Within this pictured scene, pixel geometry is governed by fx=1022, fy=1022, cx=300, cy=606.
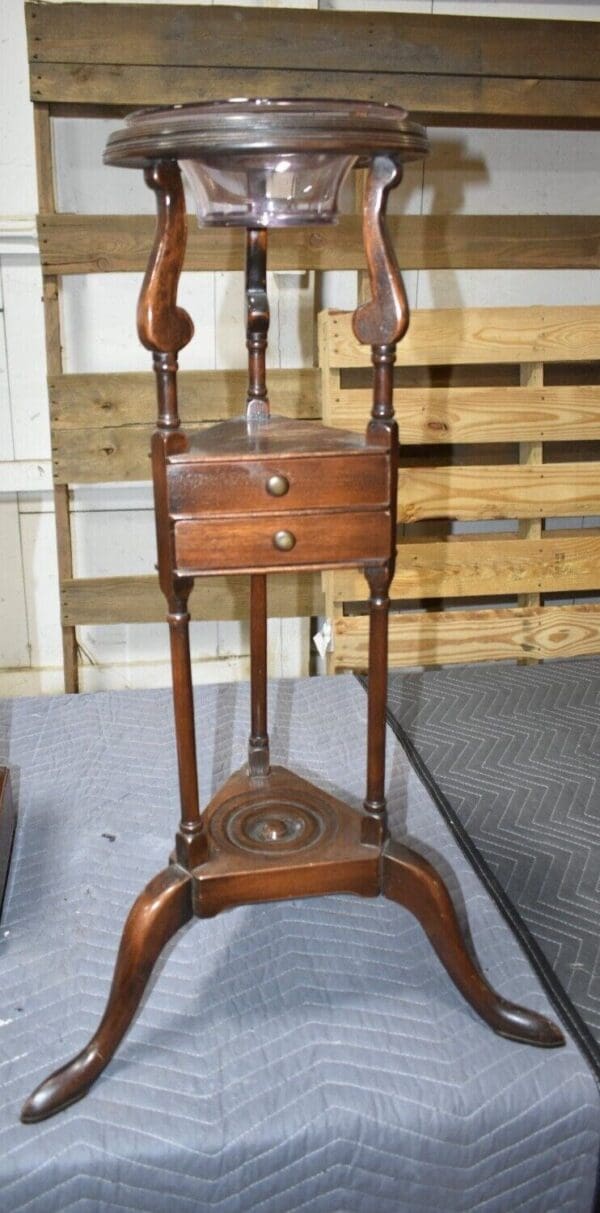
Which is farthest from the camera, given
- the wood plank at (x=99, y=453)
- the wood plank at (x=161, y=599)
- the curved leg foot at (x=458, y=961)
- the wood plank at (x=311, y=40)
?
the wood plank at (x=161, y=599)

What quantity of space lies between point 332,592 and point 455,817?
2.90 feet

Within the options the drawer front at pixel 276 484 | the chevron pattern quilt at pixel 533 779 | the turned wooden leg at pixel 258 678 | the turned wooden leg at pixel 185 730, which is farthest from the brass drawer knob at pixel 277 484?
the chevron pattern quilt at pixel 533 779

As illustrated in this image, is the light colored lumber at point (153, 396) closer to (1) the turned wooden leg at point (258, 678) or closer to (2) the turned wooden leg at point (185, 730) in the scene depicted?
(1) the turned wooden leg at point (258, 678)

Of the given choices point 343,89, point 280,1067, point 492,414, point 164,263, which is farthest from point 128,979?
point 343,89

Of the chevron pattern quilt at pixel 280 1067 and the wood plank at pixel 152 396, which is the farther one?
the wood plank at pixel 152 396

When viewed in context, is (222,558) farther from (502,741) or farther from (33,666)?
(33,666)

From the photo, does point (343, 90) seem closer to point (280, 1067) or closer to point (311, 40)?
point (311, 40)

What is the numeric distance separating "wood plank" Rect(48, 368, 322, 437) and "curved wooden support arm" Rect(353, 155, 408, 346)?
1.33m

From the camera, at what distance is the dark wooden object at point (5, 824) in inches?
63.7

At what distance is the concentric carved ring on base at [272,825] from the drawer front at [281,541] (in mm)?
397

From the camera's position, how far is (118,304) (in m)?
2.51

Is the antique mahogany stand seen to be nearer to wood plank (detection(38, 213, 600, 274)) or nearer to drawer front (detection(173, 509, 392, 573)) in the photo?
drawer front (detection(173, 509, 392, 573))

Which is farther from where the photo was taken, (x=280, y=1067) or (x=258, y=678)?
(x=258, y=678)

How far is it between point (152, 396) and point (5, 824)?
1.19 metres
